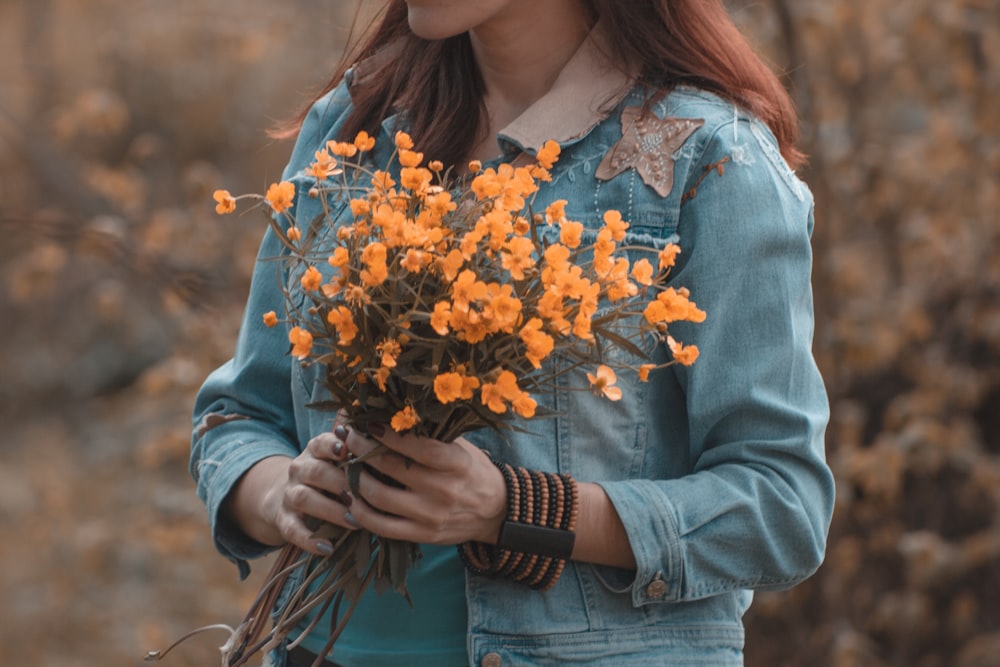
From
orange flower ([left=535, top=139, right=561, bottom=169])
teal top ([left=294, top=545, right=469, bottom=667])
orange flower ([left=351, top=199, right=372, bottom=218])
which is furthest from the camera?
teal top ([left=294, top=545, right=469, bottom=667])

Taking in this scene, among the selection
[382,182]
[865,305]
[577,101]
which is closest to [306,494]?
[382,182]

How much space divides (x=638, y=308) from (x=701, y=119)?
266mm

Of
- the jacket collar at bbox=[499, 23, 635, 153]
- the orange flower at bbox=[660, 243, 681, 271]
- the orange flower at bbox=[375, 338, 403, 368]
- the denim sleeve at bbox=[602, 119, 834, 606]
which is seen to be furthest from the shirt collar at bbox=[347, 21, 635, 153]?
the orange flower at bbox=[375, 338, 403, 368]

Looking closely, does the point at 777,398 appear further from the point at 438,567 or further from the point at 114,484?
the point at 114,484

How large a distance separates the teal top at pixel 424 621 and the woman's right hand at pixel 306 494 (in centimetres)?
15

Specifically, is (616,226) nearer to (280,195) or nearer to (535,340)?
(535,340)

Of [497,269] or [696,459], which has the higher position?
[497,269]

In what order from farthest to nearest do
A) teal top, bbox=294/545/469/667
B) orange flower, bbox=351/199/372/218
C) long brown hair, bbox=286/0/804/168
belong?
long brown hair, bbox=286/0/804/168
teal top, bbox=294/545/469/667
orange flower, bbox=351/199/372/218

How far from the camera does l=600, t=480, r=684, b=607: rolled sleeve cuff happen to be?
1505 millimetres

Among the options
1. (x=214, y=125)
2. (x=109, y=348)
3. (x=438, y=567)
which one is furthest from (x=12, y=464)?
(x=438, y=567)

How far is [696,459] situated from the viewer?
5.24 ft

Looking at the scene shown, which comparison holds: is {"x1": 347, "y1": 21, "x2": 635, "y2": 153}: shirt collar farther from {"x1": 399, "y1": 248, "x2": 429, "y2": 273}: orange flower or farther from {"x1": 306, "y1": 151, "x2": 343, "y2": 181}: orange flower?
{"x1": 399, "y1": 248, "x2": 429, "y2": 273}: orange flower

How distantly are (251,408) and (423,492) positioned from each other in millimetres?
506

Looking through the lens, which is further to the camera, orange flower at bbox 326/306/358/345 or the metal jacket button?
the metal jacket button
